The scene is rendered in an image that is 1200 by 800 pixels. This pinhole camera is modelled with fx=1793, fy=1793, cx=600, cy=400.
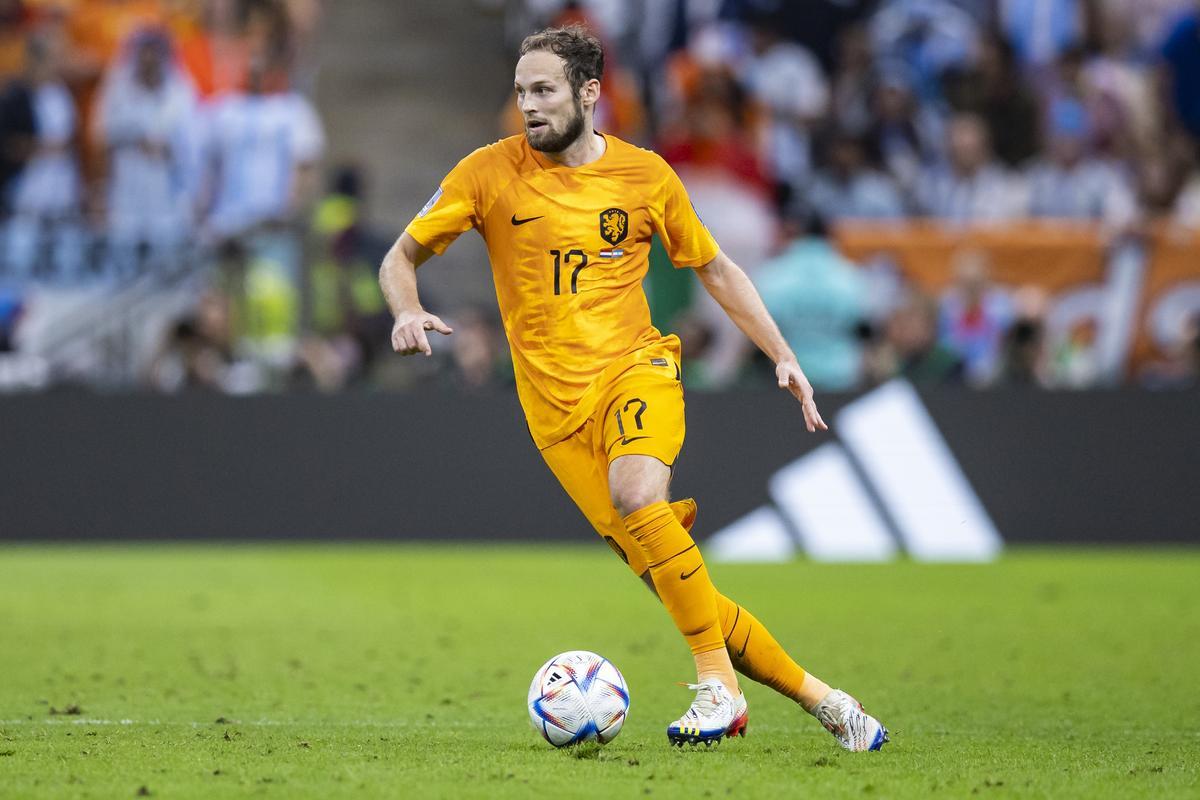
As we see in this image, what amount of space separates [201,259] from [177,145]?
2088 mm

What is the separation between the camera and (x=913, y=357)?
1451 cm

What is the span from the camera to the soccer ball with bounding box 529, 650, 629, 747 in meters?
5.95

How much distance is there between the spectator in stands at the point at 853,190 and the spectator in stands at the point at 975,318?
1.63 meters

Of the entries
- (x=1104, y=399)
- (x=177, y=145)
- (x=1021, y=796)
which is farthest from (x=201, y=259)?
(x=1021, y=796)

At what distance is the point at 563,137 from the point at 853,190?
1076 centimetres

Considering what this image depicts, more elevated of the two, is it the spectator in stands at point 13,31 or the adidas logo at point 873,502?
the spectator in stands at point 13,31

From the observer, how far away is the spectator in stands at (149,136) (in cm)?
1616

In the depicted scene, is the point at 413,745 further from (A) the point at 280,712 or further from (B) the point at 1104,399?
(B) the point at 1104,399

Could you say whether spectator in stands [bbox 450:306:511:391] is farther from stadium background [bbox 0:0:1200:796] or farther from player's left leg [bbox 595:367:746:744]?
player's left leg [bbox 595:367:746:744]

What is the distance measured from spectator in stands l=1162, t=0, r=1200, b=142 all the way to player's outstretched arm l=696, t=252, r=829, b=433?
12199 millimetres

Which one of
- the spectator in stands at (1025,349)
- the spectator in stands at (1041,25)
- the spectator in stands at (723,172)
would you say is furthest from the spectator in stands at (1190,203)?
the spectator in stands at (723,172)

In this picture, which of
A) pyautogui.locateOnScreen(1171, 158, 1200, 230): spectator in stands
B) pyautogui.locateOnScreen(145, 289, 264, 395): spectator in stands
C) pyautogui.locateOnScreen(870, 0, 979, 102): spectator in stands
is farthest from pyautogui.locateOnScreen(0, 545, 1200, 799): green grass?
pyautogui.locateOnScreen(870, 0, 979, 102): spectator in stands

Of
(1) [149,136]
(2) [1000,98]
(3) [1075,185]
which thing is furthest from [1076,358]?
(1) [149,136]

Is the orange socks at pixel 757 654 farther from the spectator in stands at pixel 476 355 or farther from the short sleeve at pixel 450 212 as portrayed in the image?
the spectator in stands at pixel 476 355
